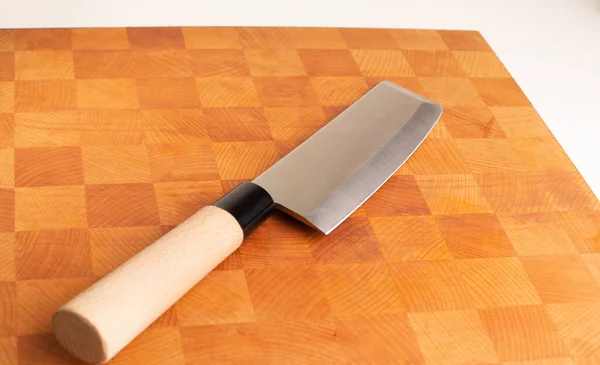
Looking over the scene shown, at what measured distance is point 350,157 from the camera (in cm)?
89

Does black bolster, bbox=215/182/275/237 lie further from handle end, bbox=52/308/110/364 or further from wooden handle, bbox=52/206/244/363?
handle end, bbox=52/308/110/364

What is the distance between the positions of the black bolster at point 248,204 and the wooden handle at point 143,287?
0.01 m

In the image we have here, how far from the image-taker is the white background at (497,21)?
1310 millimetres

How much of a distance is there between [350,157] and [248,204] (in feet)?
0.49

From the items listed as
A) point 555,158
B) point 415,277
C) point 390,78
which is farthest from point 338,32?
point 415,277

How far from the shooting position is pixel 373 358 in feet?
2.40

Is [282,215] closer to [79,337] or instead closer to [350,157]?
[350,157]

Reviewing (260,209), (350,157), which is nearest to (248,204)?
(260,209)

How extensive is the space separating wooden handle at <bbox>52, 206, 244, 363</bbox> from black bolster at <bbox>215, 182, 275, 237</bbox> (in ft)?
0.04

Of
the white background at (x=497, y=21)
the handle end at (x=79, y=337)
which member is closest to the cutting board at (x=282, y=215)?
the handle end at (x=79, y=337)

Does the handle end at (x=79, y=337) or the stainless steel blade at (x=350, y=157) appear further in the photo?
the stainless steel blade at (x=350, y=157)

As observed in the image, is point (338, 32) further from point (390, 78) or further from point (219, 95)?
point (219, 95)

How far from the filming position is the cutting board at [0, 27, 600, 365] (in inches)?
29.3

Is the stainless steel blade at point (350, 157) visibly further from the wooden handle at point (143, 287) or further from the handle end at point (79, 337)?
the handle end at point (79, 337)
